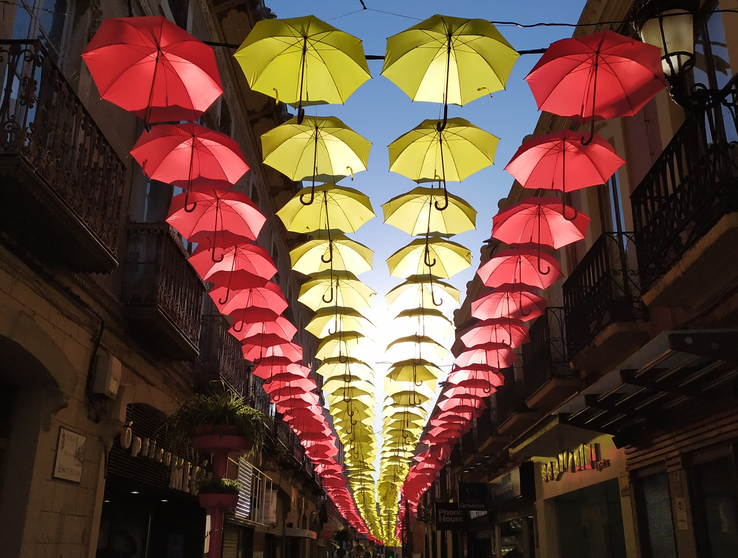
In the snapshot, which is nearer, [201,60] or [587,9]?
[201,60]

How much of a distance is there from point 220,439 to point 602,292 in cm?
618

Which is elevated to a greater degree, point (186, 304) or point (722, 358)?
point (186, 304)

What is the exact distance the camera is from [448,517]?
26.0 meters

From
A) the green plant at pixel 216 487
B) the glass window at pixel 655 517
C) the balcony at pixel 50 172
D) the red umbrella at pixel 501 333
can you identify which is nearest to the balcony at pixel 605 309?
the red umbrella at pixel 501 333

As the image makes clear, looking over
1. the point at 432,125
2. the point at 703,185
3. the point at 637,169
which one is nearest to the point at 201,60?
the point at 432,125

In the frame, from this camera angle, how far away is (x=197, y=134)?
6.64m

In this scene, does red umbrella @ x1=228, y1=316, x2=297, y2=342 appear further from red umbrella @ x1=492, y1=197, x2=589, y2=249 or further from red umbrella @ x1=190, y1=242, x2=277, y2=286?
red umbrella @ x1=492, y1=197, x2=589, y2=249

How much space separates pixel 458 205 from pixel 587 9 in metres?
5.94

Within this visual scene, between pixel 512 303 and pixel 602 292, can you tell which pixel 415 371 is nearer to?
pixel 512 303

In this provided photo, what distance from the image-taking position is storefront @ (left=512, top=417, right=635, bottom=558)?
40.5 ft

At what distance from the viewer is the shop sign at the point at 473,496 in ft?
76.7

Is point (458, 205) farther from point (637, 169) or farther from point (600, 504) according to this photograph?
point (600, 504)

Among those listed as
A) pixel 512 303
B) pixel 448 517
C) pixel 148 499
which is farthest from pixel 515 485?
pixel 148 499

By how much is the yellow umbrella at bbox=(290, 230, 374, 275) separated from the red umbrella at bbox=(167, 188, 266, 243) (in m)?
2.27
